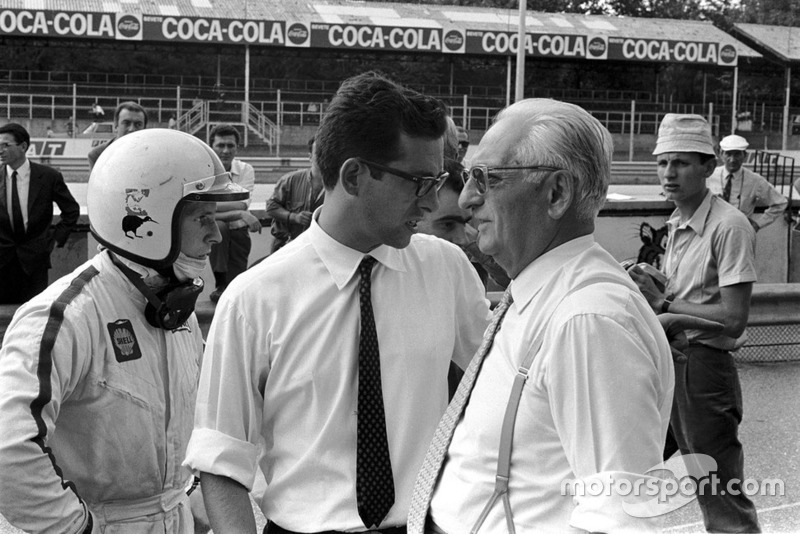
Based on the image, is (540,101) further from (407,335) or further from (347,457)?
(347,457)

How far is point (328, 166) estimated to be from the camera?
8.65ft

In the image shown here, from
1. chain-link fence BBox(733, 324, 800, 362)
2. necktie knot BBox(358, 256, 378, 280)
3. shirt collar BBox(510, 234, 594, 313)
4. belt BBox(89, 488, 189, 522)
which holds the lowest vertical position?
chain-link fence BBox(733, 324, 800, 362)

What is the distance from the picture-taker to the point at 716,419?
4504 millimetres

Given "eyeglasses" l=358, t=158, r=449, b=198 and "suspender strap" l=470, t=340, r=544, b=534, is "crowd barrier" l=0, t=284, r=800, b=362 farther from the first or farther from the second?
"suspender strap" l=470, t=340, r=544, b=534

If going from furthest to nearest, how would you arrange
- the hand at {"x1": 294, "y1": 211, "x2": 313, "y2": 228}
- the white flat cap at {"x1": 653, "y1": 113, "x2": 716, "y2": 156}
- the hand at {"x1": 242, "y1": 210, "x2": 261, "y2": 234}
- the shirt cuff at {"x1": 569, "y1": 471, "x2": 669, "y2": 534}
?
the hand at {"x1": 242, "y1": 210, "x2": 261, "y2": 234}, the hand at {"x1": 294, "y1": 211, "x2": 313, "y2": 228}, the white flat cap at {"x1": 653, "y1": 113, "x2": 716, "y2": 156}, the shirt cuff at {"x1": 569, "y1": 471, "x2": 669, "y2": 534}

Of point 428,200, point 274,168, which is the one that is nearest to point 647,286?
point 428,200

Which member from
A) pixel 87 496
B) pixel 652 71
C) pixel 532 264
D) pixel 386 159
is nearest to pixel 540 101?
pixel 532 264

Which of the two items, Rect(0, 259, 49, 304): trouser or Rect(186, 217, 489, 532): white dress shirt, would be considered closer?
Rect(186, 217, 489, 532): white dress shirt

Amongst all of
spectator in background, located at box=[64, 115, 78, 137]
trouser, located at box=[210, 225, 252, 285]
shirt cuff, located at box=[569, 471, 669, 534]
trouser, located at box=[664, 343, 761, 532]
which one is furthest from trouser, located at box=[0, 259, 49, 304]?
spectator in background, located at box=[64, 115, 78, 137]

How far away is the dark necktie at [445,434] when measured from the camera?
6.98 feet

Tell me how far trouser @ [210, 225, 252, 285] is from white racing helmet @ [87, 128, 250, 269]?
6.11m

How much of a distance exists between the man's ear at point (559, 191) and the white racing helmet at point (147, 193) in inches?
42.8

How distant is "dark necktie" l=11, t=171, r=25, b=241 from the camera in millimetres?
8617

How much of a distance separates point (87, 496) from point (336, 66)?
3954 centimetres
